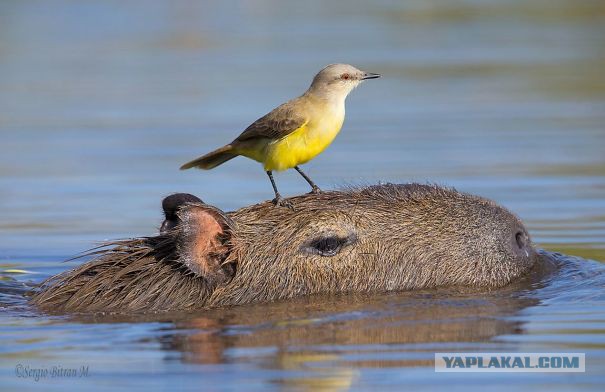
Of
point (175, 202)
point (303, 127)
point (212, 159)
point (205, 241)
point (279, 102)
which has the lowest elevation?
point (205, 241)

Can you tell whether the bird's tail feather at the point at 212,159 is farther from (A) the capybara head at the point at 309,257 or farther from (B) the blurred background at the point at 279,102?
(B) the blurred background at the point at 279,102

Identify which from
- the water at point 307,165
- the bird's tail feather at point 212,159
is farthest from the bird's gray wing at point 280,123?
the water at point 307,165

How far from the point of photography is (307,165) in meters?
14.5

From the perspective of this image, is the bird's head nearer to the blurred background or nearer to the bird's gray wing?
the bird's gray wing

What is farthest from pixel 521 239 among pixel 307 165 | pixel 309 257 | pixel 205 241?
pixel 307 165

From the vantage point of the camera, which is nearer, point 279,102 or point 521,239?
point 521,239

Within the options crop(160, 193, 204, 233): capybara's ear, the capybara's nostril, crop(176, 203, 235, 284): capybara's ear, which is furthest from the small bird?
the capybara's nostril

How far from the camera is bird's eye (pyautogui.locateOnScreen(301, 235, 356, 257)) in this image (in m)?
9.34

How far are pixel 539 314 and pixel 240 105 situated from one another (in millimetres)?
9003

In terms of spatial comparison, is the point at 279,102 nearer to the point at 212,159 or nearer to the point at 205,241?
the point at 212,159

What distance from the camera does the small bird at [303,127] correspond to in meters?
9.60

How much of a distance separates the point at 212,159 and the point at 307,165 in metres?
4.28

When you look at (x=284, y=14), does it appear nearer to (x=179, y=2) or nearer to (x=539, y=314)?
(x=179, y=2)

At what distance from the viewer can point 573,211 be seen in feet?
40.3
